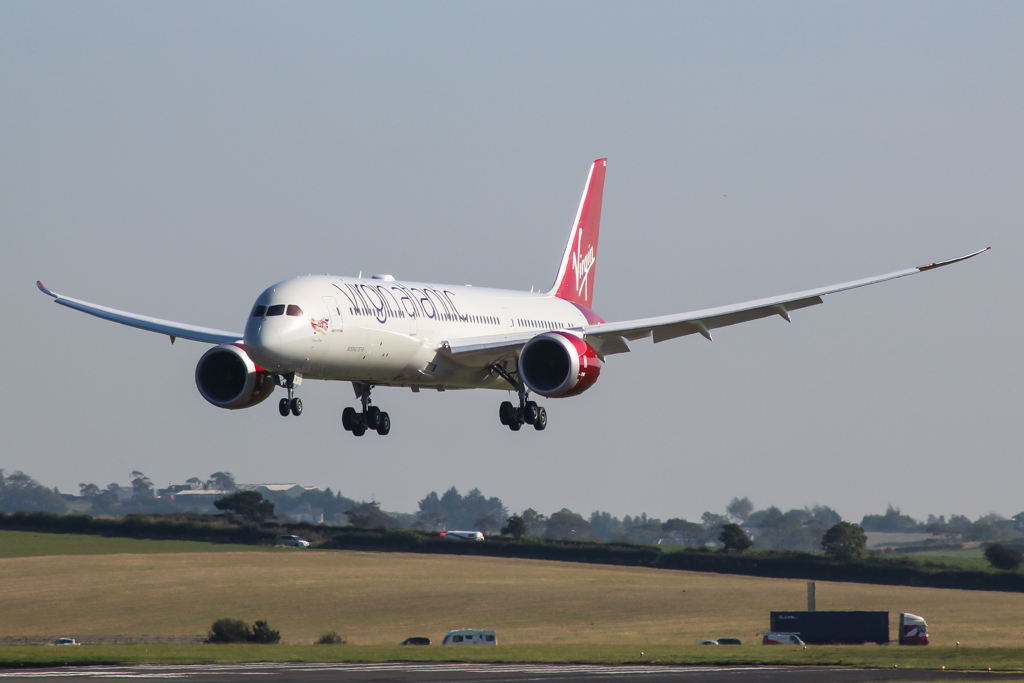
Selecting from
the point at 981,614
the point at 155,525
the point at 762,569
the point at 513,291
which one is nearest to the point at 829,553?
the point at 762,569

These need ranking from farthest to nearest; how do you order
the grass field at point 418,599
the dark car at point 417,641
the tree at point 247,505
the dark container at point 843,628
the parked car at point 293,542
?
the tree at point 247,505 < the parked car at point 293,542 < the grass field at point 418,599 < the dark container at point 843,628 < the dark car at point 417,641

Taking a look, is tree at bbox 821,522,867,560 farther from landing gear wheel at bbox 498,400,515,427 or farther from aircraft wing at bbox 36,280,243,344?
aircraft wing at bbox 36,280,243,344

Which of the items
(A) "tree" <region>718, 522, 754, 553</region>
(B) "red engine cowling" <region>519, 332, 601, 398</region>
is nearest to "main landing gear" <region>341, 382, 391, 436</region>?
(B) "red engine cowling" <region>519, 332, 601, 398</region>

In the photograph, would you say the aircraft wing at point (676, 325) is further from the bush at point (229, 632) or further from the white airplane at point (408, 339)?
the bush at point (229, 632)

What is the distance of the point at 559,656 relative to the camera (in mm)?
60594

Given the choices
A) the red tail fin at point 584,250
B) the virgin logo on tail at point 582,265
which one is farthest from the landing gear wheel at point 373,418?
the virgin logo on tail at point 582,265

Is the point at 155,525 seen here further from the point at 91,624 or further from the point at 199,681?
the point at 199,681

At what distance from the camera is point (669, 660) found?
57875mm

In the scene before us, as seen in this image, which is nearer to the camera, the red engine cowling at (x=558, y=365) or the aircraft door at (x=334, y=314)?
the aircraft door at (x=334, y=314)

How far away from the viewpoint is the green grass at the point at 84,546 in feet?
424

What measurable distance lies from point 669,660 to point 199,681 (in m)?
22.6

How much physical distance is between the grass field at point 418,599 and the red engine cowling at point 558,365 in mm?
36266

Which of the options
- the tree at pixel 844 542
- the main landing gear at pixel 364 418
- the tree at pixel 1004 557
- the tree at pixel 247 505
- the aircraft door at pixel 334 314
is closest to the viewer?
the aircraft door at pixel 334 314

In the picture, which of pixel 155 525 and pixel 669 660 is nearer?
pixel 669 660
